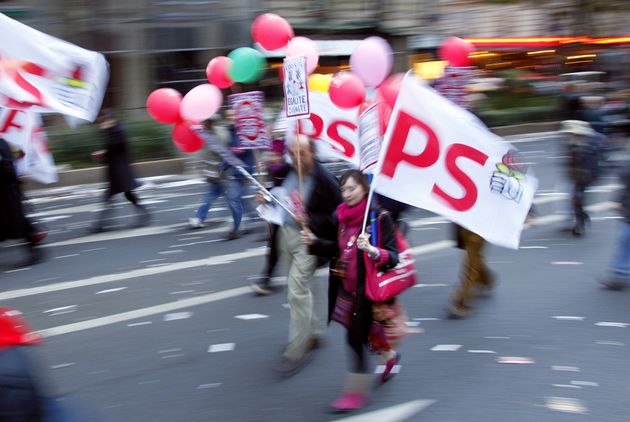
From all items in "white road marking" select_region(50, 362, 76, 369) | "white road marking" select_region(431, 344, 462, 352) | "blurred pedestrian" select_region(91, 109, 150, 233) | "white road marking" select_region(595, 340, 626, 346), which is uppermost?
"blurred pedestrian" select_region(91, 109, 150, 233)

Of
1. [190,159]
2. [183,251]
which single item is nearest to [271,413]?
[183,251]

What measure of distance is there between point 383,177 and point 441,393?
4.68ft

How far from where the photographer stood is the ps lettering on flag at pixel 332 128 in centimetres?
714

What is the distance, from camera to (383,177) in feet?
17.5

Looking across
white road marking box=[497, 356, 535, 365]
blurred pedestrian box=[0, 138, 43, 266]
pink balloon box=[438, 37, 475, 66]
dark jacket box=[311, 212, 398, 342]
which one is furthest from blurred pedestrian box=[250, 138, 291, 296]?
pink balloon box=[438, 37, 475, 66]

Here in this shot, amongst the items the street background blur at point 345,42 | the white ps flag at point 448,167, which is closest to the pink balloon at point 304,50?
the white ps flag at point 448,167

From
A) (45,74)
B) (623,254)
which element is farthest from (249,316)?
(623,254)

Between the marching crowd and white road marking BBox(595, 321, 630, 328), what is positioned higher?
the marching crowd

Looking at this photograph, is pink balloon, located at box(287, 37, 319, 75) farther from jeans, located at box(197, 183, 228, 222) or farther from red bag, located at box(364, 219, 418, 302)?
jeans, located at box(197, 183, 228, 222)

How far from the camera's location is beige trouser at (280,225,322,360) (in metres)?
5.95

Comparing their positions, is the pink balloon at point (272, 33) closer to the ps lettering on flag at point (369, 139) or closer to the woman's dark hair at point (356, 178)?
the ps lettering on flag at point (369, 139)

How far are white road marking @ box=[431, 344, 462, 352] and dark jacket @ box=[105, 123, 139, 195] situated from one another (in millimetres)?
6022

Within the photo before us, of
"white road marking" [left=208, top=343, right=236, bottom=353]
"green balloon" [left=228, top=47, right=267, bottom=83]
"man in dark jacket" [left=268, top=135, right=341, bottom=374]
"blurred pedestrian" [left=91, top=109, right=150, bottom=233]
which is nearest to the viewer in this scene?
"man in dark jacket" [left=268, top=135, right=341, bottom=374]

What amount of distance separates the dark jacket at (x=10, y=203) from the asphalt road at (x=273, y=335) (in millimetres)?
422
